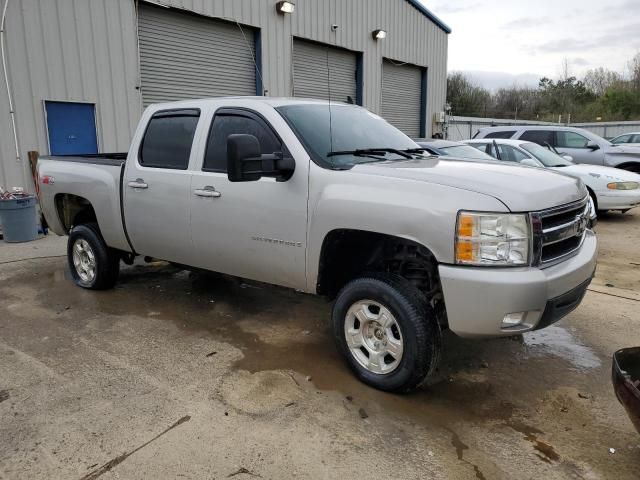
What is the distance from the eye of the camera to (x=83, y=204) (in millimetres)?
5840

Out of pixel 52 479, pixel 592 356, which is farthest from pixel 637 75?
pixel 52 479

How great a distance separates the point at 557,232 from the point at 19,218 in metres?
8.08

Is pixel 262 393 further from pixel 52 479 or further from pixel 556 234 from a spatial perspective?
pixel 556 234

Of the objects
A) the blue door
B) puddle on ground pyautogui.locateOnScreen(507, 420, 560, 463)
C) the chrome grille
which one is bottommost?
puddle on ground pyautogui.locateOnScreen(507, 420, 560, 463)

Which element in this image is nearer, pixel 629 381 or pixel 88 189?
pixel 629 381

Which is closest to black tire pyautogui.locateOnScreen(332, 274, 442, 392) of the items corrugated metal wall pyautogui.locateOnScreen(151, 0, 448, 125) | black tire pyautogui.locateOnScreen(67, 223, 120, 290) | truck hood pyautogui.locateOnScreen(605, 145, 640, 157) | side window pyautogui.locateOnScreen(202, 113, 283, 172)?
side window pyautogui.locateOnScreen(202, 113, 283, 172)

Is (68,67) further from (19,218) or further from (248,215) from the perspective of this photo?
(248,215)

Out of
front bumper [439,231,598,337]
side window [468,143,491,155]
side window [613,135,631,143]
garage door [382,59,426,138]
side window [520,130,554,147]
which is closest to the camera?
front bumper [439,231,598,337]

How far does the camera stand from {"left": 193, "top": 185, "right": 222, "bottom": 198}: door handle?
4.23 metres

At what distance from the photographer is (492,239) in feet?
9.80

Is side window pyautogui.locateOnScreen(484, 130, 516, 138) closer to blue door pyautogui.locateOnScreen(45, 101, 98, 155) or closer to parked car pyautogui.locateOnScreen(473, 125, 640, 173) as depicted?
parked car pyautogui.locateOnScreen(473, 125, 640, 173)

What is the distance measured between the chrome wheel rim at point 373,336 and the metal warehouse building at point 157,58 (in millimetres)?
4228

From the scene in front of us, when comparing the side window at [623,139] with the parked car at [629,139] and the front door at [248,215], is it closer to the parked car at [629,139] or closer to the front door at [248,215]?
the parked car at [629,139]

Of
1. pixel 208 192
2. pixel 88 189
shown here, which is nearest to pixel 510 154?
pixel 208 192
